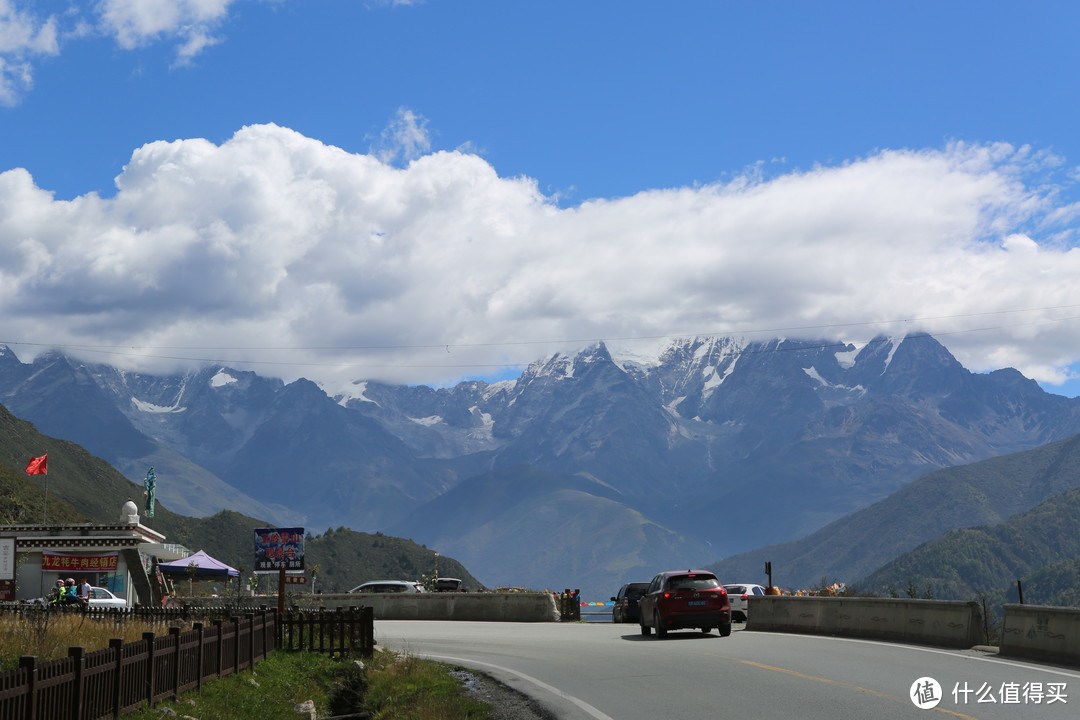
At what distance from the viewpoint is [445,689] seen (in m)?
17.6

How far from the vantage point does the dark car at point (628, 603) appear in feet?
127

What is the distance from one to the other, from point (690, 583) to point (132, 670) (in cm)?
1513

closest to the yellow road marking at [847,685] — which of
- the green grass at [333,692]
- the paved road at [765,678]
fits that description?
the paved road at [765,678]

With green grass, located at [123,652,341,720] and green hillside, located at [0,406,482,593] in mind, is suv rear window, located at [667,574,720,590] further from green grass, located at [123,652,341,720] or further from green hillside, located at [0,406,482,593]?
green hillside, located at [0,406,482,593]

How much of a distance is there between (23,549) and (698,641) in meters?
32.6

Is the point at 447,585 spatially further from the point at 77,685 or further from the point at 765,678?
the point at 77,685

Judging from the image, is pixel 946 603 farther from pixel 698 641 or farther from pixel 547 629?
pixel 547 629

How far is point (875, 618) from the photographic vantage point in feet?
78.5

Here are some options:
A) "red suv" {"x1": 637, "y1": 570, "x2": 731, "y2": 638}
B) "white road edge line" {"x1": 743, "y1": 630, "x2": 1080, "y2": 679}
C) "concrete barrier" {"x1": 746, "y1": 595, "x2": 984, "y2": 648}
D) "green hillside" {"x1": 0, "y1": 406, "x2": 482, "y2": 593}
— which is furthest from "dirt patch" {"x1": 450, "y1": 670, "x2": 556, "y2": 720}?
"green hillside" {"x1": 0, "y1": 406, "x2": 482, "y2": 593}

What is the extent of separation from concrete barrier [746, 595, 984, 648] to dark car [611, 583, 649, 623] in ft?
30.4

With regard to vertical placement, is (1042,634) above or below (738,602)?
above

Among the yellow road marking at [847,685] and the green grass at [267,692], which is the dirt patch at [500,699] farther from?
the yellow road marking at [847,685]

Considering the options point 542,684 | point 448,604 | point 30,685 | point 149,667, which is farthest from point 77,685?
point 448,604

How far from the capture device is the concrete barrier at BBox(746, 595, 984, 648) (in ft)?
67.8
